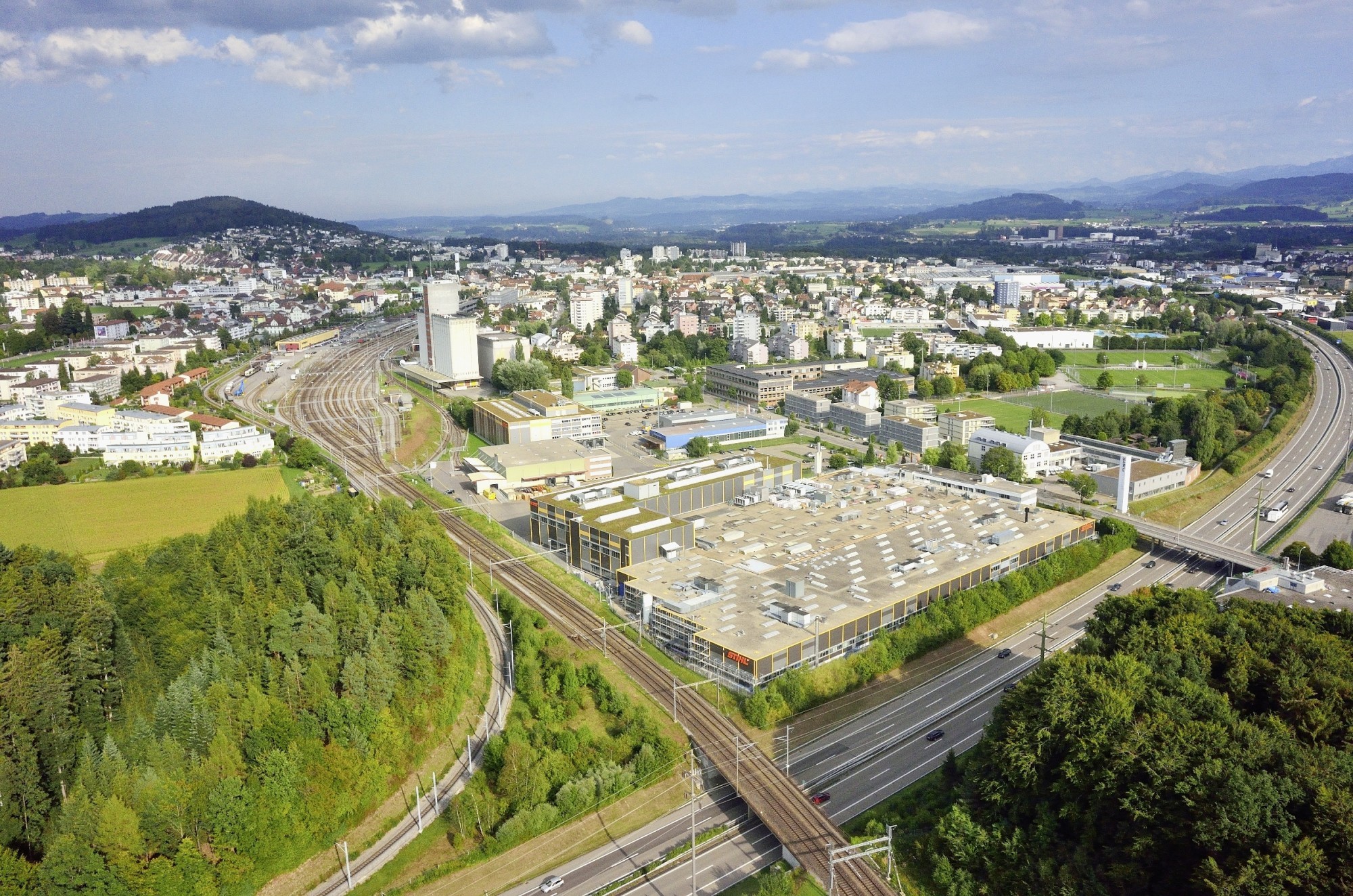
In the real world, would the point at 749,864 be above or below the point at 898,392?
below

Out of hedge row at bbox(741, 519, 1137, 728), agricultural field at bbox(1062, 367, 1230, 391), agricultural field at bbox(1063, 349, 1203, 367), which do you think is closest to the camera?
hedge row at bbox(741, 519, 1137, 728)

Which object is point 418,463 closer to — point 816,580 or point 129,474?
point 129,474

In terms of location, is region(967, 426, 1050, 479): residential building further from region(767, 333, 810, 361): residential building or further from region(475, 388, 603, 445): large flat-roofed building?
region(767, 333, 810, 361): residential building

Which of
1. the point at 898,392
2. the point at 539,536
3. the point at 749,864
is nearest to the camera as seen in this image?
the point at 749,864

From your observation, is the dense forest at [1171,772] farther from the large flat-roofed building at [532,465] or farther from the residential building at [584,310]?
the residential building at [584,310]

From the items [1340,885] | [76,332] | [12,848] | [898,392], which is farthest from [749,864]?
[76,332]

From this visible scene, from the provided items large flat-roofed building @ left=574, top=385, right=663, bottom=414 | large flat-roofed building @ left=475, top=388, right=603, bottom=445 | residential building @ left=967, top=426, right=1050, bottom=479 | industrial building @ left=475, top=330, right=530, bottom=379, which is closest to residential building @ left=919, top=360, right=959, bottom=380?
residential building @ left=967, top=426, right=1050, bottom=479

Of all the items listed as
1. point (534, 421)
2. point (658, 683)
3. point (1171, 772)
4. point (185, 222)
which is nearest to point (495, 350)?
point (534, 421)

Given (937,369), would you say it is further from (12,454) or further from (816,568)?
(12,454)
